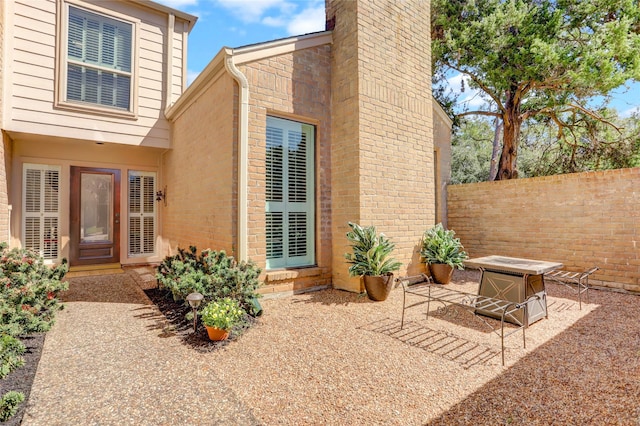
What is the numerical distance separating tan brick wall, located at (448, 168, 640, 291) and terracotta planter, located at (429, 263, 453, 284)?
6.54 ft

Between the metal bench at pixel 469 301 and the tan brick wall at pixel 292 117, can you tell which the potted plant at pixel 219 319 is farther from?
the metal bench at pixel 469 301

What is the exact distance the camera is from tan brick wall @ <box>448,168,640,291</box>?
511cm

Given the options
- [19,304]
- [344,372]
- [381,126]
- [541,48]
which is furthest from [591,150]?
[19,304]

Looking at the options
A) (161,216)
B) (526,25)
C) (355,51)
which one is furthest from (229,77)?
(526,25)

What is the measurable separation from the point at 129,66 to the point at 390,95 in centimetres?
571

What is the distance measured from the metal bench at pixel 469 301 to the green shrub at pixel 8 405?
3121 millimetres

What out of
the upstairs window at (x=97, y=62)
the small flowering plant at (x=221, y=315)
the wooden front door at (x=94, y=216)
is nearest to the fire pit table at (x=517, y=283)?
the small flowering plant at (x=221, y=315)

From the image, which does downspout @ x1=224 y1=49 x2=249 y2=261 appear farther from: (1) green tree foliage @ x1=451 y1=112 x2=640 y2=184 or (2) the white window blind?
(1) green tree foliage @ x1=451 y1=112 x2=640 y2=184

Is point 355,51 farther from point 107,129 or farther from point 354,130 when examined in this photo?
point 107,129

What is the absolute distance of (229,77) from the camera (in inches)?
184

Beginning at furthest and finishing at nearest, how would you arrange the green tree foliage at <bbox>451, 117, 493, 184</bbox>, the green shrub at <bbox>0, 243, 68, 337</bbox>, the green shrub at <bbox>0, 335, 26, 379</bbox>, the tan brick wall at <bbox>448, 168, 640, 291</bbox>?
the green tree foliage at <bbox>451, 117, 493, 184</bbox> < the tan brick wall at <bbox>448, 168, 640, 291</bbox> < the green shrub at <bbox>0, 243, 68, 337</bbox> < the green shrub at <bbox>0, 335, 26, 379</bbox>

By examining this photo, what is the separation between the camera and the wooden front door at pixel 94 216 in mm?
7188

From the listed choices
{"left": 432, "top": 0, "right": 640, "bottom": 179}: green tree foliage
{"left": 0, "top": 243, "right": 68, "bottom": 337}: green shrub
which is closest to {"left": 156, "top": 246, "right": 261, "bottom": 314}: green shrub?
{"left": 0, "top": 243, "right": 68, "bottom": 337}: green shrub

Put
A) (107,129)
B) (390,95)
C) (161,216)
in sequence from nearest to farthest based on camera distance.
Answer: (390,95) → (107,129) → (161,216)
